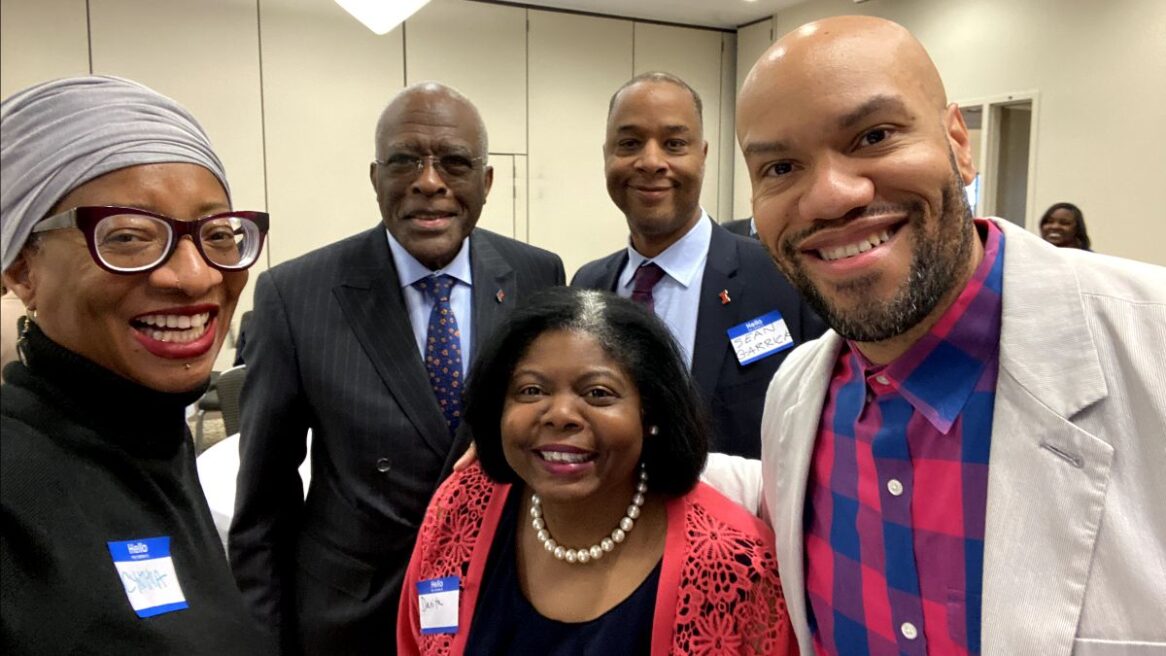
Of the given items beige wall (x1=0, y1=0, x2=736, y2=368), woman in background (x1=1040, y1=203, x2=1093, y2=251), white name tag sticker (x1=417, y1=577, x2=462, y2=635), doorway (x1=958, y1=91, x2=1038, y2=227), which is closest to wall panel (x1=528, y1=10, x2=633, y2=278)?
beige wall (x1=0, y1=0, x2=736, y2=368)

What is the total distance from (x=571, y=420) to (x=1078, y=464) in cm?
83

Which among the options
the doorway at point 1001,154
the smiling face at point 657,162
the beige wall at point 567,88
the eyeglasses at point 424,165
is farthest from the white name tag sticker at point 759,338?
the doorway at point 1001,154

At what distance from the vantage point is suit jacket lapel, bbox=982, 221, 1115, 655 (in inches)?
40.8

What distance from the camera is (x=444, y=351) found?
190cm

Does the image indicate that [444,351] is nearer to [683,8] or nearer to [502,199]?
[502,199]

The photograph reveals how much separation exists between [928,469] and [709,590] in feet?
1.47

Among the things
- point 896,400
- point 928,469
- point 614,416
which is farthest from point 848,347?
point 614,416

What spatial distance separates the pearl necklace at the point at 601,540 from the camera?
153 centimetres

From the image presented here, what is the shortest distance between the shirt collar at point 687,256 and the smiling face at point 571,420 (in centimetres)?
76

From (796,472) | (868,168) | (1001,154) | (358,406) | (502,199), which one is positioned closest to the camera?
(868,168)

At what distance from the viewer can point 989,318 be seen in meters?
1.21

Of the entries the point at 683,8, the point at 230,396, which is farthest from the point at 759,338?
the point at 683,8

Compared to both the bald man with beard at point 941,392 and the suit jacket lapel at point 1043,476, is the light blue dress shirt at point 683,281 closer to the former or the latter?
the bald man with beard at point 941,392

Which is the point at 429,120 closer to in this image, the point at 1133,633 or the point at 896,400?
the point at 896,400
